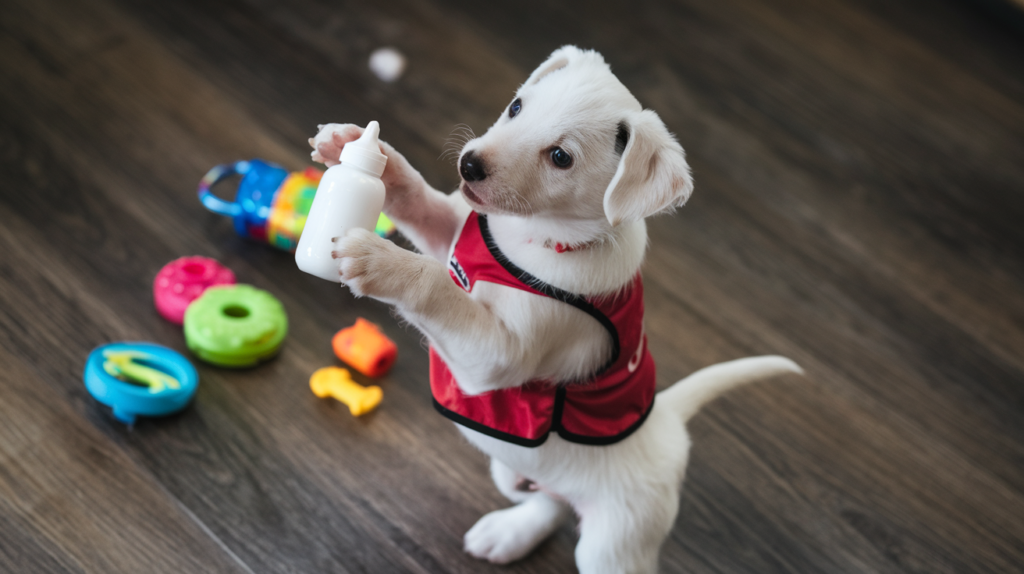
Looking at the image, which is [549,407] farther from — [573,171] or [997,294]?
[997,294]

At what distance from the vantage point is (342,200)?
3.26ft

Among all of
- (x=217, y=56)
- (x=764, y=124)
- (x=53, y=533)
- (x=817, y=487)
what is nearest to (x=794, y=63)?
(x=764, y=124)

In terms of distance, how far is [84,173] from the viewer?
1.99 m

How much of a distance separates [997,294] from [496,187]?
2119 mm

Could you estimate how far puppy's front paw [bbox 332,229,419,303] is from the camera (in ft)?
3.21

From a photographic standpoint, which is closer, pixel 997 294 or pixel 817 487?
pixel 817 487

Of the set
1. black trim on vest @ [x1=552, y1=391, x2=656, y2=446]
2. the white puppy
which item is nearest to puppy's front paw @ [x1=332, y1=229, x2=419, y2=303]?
the white puppy

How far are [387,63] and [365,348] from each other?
4.13ft

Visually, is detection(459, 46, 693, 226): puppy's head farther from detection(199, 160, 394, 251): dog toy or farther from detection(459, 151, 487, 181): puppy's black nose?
detection(199, 160, 394, 251): dog toy

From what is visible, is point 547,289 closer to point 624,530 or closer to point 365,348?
point 624,530

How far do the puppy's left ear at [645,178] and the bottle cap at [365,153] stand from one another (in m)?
0.30

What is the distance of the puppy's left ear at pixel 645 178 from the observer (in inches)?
40.3

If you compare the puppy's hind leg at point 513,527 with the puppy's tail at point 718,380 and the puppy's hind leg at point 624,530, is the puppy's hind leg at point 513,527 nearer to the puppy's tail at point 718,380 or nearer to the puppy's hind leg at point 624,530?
the puppy's hind leg at point 624,530

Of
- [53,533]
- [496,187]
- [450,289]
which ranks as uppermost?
[496,187]
